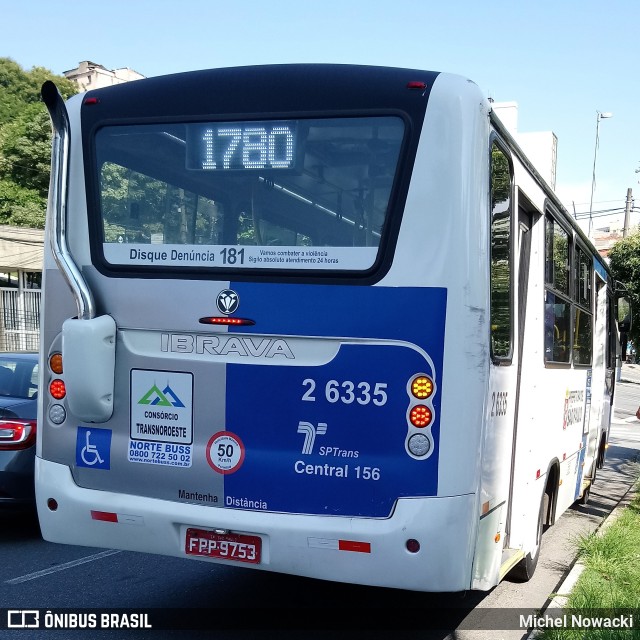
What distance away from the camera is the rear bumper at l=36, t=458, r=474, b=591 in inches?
172

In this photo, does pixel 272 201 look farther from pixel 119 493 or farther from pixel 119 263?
pixel 119 493

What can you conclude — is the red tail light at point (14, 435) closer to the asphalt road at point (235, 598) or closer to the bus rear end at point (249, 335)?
the asphalt road at point (235, 598)

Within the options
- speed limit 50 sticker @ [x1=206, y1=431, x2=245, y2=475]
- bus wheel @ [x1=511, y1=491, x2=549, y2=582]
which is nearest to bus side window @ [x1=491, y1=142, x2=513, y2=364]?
speed limit 50 sticker @ [x1=206, y1=431, x2=245, y2=475]

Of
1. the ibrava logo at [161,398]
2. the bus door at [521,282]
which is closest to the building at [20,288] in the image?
the bus door at [521,282]

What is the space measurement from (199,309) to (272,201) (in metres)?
0.73

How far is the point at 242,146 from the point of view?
492 centimetres

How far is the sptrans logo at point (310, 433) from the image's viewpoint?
459 cm

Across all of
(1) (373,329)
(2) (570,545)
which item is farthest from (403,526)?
(2) (570,545)

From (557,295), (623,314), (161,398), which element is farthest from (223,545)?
(623,314)

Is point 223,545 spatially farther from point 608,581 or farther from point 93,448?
point 608,581

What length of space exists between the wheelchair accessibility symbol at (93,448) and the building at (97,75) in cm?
8533

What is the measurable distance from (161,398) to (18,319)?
20208 mm

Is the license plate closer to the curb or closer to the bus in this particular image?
the bus

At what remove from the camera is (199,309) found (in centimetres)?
483
